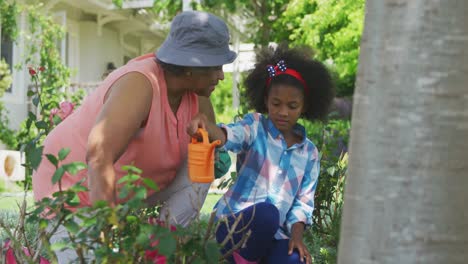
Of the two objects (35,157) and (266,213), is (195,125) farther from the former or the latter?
(35,157)

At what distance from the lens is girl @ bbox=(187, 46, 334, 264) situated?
3.27 metres

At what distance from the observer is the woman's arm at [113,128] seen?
2551 millimetres

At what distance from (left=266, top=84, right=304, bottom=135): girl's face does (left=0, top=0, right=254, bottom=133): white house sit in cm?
1082

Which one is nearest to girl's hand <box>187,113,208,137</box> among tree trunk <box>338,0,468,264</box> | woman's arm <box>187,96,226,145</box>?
woman's arm <box>187,96,226,145</box>

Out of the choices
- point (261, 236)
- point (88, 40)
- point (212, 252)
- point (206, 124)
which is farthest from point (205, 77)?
point (88, 40)

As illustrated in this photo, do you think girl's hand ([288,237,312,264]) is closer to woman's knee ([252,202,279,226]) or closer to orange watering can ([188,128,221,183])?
woman's knee ([252,202,279,226])

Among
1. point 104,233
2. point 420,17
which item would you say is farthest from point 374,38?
point 104,233

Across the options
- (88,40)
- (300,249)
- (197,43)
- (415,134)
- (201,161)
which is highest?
(88,40)

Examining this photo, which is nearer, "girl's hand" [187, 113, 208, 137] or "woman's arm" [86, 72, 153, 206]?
"woman's arm" [86, 72, 153, 206]

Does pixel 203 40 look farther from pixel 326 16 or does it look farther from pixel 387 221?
pixel 326 16

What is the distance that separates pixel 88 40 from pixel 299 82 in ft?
46.8

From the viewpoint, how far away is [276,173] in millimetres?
3439

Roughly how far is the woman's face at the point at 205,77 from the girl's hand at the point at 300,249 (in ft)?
2.46

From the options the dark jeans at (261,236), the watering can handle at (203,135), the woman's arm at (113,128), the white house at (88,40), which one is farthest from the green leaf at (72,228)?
the white house at (88,40)
